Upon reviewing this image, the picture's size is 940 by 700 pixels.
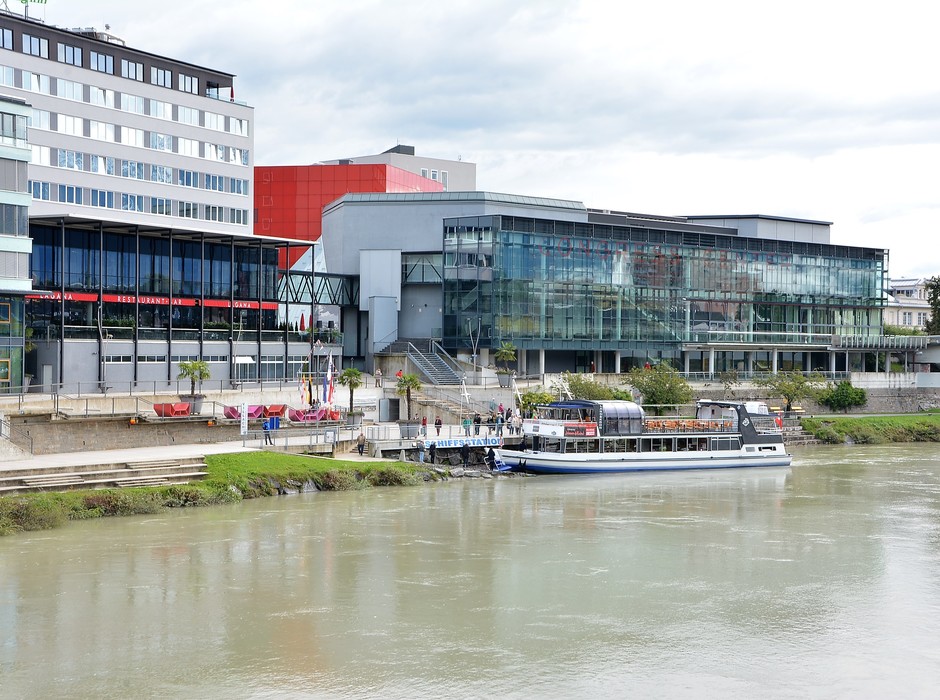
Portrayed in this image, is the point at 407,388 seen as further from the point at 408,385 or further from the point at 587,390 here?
the point at 587,390

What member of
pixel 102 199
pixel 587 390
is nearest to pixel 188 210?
pixel 102 199

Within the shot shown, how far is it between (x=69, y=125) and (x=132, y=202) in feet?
23.7

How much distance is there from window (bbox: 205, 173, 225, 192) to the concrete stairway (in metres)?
46.3

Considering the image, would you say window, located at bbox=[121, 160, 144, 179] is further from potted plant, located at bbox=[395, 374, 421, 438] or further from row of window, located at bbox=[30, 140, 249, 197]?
potted plant, located at bbox=[395, 374, 421, 438]

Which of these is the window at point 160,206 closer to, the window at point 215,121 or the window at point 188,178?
the window at point 188,178

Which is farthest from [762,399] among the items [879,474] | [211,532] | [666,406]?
[211,532]

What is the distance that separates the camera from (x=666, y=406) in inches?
3088

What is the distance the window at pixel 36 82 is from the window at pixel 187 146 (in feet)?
37.5

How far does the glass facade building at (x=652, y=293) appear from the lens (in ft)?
296

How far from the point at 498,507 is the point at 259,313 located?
33996 mm

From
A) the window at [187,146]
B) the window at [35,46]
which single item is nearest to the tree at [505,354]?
the window at [187,146]

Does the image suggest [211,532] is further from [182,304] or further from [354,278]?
[354,278]

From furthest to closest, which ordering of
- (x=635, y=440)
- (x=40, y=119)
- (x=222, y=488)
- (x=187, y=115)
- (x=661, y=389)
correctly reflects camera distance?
(x=187, y=115), (x=661, y=389), (x=40, y=119), (x=635, y=440), (x=222, y=488)

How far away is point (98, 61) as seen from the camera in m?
82.5
